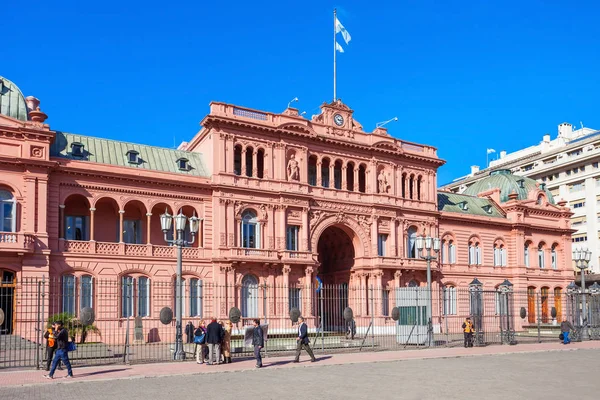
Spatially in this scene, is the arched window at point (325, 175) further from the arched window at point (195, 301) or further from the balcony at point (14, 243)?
the balcony at point (14, 243)

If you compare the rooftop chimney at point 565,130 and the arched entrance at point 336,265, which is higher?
the rooftop chimney at point 565,130

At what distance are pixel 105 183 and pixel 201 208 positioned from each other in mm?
6624

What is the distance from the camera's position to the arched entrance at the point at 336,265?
50.5 metres

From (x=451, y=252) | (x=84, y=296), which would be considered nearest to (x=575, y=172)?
(x=451, y=252)

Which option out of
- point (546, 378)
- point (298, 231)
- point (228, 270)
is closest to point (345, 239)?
point (298, 231)

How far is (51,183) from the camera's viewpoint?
38844 mm

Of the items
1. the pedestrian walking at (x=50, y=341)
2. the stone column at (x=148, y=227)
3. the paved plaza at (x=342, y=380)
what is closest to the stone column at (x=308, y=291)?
the stone column at (x=148, y=227)

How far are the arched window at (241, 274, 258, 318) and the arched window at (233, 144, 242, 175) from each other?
7484 mm

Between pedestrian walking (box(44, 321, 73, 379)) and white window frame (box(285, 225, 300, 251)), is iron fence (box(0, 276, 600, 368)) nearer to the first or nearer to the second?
white window frame (box(285, 225, 300, 251))

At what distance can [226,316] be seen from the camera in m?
41.9

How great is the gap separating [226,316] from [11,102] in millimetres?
18680

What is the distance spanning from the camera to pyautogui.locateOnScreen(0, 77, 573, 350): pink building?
124ft

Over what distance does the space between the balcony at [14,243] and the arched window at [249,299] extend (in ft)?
46.0

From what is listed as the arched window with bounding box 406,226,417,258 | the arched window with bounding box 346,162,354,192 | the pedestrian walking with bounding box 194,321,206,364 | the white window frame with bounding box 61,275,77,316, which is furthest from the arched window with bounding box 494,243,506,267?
the pedestrian walking with bounding box 194,321,206,364
